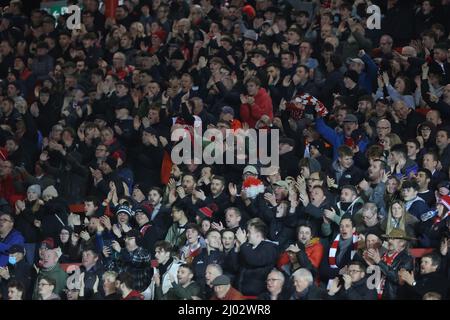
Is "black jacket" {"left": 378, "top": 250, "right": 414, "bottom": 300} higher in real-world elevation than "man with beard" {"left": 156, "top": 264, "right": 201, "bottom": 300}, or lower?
higher

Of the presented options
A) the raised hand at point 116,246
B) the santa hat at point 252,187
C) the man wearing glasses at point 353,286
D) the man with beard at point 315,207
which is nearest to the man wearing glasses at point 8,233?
the raised hand at point 116,246

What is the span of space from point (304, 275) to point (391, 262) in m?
0.83

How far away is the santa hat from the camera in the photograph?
13.8 meters

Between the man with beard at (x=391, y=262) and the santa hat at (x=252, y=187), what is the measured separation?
79.0 inches

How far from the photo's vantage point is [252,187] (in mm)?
13852

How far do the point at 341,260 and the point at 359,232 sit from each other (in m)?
0.33

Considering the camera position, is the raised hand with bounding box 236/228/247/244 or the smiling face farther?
the raised hand with bounding box 236/228/247/244

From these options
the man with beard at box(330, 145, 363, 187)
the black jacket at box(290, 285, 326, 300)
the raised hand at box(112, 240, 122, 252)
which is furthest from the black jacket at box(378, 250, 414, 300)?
the raised hand at box(112, 240, 122, 252)

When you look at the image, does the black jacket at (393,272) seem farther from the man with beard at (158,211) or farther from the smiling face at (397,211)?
the man with beard at (158,211)

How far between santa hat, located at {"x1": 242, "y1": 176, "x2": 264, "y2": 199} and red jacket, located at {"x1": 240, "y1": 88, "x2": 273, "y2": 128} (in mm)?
1542

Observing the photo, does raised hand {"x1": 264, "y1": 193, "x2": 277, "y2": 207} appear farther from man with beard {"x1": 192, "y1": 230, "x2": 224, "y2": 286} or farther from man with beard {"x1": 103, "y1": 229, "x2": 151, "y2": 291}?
man with beard {"x1": 103, "y1": 229, "x2": 151, "y2": 291}

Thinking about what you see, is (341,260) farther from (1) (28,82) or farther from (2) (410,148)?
(1) (28,82)

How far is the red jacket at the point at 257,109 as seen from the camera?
1542cm
